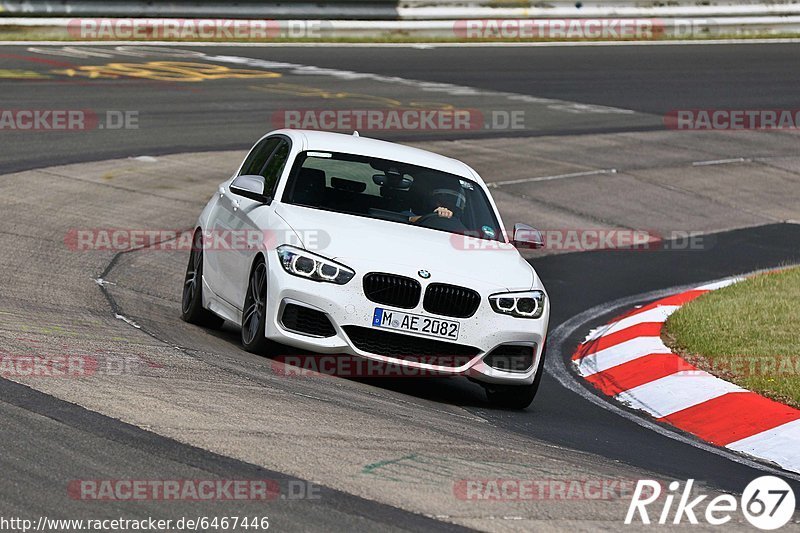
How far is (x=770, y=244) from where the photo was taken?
16.3 meters

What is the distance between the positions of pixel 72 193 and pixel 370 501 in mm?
10545

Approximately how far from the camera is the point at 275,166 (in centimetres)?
1009

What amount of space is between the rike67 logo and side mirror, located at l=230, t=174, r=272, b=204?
12.8 feet

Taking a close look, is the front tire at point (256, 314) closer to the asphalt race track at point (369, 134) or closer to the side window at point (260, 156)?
the asphalt race track at point (369, 134)

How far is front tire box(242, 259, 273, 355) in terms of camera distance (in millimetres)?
8820

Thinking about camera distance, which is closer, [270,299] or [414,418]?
[414,418]

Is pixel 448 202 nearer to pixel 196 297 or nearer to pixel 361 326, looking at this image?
pixel 361 326

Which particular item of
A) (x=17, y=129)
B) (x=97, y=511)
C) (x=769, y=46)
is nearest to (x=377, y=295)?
(x=97, y=511)

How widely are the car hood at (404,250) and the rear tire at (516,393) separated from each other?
61cm

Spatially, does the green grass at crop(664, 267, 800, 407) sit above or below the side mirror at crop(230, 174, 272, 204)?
below

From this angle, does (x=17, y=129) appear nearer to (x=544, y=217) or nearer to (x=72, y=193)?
(x=72, y=193)

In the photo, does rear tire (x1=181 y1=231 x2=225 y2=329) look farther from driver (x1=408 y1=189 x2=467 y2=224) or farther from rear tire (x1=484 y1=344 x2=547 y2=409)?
rear tire (x1=484 y1=344 x2=547 y2=409)

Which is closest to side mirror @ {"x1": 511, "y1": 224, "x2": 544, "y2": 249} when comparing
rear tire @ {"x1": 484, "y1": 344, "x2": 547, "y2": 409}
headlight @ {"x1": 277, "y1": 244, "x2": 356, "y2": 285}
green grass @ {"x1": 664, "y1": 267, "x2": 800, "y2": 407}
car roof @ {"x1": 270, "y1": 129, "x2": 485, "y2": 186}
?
car roof @ {"x1": 270, "y1": 129, "x2": 485, "y2": 186}

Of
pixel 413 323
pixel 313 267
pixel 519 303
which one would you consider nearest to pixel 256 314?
pixel 313 267
